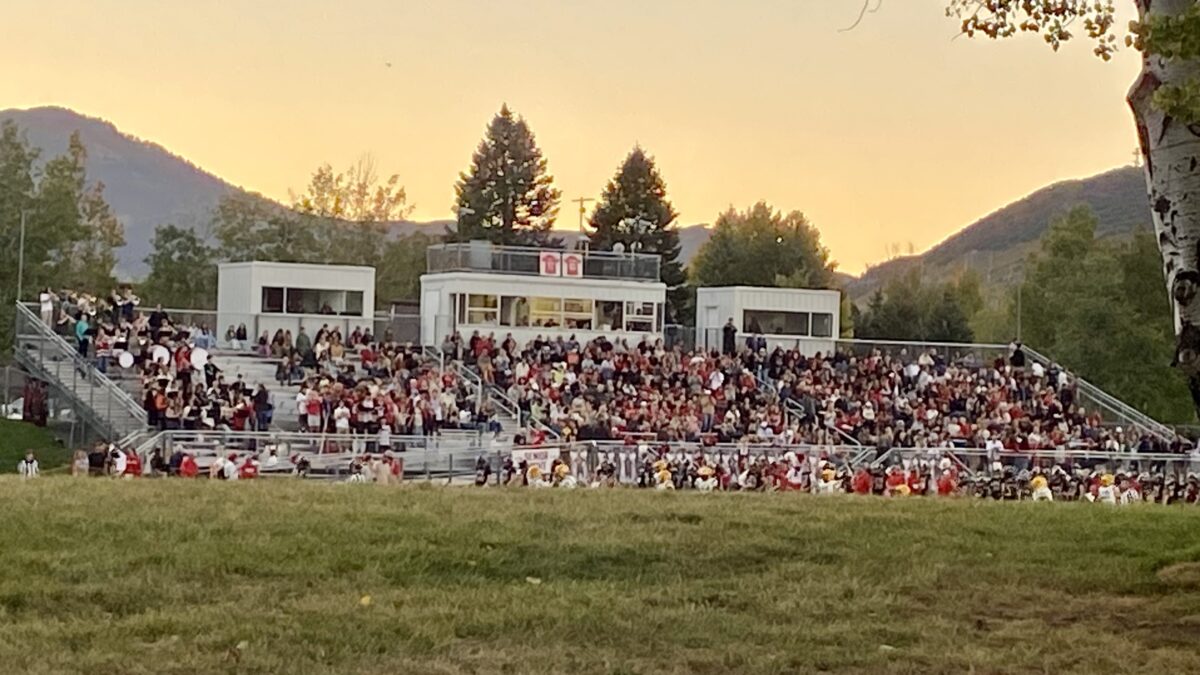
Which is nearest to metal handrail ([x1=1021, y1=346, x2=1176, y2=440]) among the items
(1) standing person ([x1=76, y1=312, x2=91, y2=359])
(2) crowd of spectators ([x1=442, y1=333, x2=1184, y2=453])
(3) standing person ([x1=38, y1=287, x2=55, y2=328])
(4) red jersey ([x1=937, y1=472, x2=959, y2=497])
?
(2) crowd of spectators ([x1=442, y1=333, x2=1184, y2=453])

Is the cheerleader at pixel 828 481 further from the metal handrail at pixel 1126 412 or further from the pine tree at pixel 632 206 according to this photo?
the pine tree at pixel 632 206

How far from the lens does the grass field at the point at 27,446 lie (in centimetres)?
3675

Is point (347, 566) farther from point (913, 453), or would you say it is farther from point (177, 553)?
point (913, 453)

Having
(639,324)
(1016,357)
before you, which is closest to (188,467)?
(639,324)

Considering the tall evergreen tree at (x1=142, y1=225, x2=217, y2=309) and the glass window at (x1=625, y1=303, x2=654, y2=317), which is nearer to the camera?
the glass window at (x1=625, y1=303, x2=654, y2=317)

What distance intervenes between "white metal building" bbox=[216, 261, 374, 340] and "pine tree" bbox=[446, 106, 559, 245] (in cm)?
4858

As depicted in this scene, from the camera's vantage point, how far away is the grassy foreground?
25.1ft

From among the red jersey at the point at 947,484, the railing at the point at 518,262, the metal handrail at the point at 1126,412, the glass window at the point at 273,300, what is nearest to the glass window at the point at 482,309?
the railing at the point at 518,262

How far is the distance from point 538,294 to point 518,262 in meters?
1.28

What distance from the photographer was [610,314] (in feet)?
168

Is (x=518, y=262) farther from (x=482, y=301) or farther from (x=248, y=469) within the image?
(x=248, y=469)

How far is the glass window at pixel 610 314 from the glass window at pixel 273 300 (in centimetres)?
983

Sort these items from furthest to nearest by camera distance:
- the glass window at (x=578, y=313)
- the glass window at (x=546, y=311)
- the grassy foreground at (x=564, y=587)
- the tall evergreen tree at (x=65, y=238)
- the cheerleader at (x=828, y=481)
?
the tall evergreen tree at (x=65, y=238) → the glass window at (x=578, y=313) → the glass window at (x=546, y=311) → the cheerleader at (x=828, y=481) → the grassy foreground at (x=564, y=587)

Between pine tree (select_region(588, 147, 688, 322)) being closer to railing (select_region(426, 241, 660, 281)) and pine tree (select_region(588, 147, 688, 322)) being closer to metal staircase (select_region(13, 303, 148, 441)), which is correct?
railing (select_region(426, 241, 660, 281))
